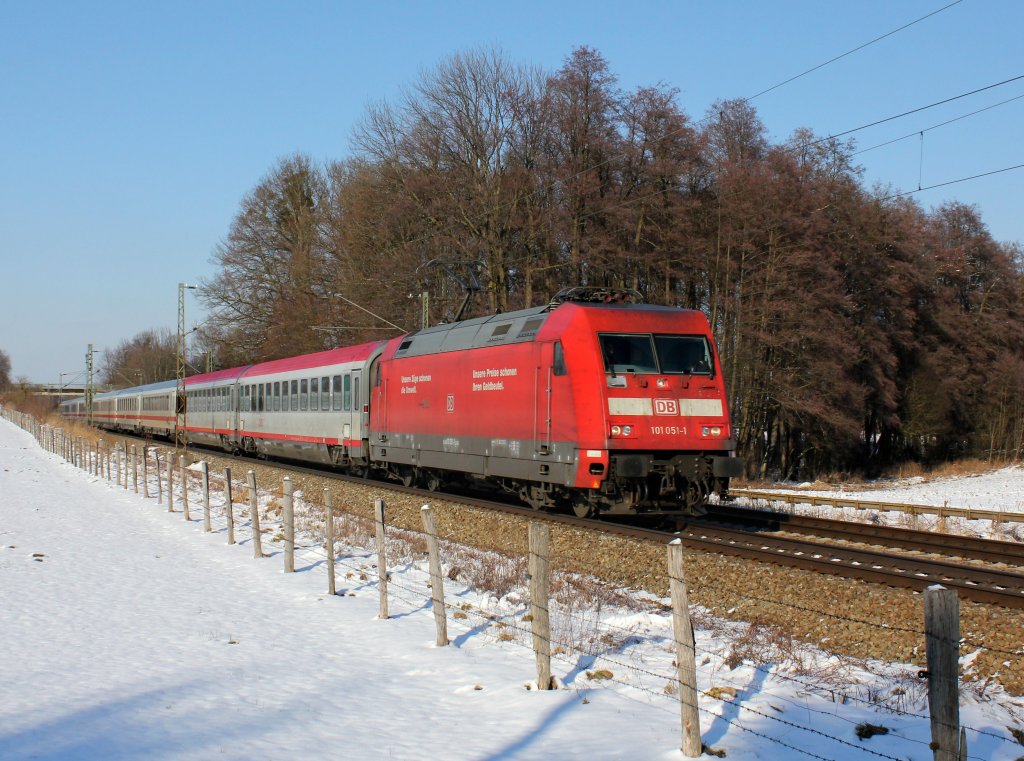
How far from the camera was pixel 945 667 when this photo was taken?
188 inches

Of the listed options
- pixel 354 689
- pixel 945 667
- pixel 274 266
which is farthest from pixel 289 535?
pixel 274 266

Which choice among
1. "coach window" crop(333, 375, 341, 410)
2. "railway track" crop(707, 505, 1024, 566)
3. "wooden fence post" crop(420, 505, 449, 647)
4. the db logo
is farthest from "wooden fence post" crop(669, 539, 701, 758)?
"coach window" crop(333, 375, 341, 410)

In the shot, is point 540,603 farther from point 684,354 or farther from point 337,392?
point 337,392

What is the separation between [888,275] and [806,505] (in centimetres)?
2121

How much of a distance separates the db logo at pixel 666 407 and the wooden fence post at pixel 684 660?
26.0ft

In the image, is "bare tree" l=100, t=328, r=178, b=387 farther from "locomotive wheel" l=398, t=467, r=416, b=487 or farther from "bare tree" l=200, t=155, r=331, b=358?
"locomotive wheel" l=398, t=467, r=416, b=487

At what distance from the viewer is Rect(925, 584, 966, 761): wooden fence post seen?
15.6 ft

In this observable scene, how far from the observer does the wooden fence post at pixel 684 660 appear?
5.78 m

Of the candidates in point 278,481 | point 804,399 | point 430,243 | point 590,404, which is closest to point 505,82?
point 430,243

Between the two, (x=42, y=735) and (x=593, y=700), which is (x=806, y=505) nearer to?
(x=593, y=700)

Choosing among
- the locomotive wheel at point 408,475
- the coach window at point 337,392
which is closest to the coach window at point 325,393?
the coach window at point 337,392

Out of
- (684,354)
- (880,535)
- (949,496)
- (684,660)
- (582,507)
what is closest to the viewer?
(684,660)

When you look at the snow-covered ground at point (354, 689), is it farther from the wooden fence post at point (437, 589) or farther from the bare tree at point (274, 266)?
the bare tree at point (274, 266)

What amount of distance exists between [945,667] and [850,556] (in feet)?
23.7
